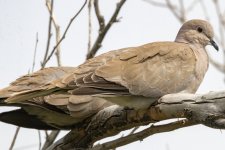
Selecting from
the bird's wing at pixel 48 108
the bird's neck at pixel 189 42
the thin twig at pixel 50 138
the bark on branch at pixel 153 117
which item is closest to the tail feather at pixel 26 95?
the bird's wing at pixel 48 108

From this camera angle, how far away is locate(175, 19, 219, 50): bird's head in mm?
5055

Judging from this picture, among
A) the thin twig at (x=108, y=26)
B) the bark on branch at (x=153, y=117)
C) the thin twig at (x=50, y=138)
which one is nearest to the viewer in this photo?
the bark on branch at (x=153, y=117)

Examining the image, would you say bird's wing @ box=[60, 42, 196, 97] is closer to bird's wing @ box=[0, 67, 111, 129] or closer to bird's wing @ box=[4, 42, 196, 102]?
bird's wing @ box=[4, 42, 196, 102]

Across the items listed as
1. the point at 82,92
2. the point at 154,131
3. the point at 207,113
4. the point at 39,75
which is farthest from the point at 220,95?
the point at 39,75

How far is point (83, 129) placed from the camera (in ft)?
13.5

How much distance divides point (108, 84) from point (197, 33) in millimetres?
1512

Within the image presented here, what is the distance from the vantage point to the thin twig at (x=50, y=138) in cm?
414

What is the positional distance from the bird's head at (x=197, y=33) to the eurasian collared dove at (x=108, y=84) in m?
0.41

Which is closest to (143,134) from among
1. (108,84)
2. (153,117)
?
(153,117)

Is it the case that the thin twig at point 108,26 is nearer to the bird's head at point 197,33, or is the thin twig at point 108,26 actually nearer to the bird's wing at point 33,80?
the bird's wing at point 33,80

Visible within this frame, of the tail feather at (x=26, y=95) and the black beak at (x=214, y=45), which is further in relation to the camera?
the black beak at (x=214, y=45)

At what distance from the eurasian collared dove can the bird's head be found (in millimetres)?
408

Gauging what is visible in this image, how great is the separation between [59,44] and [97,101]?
1.71ft

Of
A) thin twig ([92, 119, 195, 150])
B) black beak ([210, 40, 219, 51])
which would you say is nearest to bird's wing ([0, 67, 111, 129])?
thin twig ([92, 119, 195, 150])
